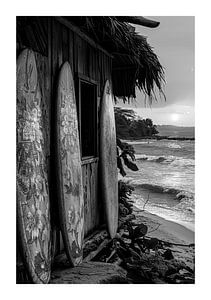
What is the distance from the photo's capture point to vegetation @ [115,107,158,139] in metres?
2.26

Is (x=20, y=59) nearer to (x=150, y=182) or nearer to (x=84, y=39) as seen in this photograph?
(x=84, y=39)

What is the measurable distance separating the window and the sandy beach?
57cm

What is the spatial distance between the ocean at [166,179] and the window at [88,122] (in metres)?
0.38

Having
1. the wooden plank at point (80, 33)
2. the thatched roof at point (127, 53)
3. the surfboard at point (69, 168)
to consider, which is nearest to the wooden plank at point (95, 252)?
the surfboard at point (69, 168)

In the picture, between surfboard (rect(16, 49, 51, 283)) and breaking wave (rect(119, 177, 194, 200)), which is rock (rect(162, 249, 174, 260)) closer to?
breaking wave (rect(119, 177, 194, 200))

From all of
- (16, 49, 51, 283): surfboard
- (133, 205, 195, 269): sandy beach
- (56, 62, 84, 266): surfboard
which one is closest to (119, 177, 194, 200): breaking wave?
(133, 205, 195, 269): sandy beach

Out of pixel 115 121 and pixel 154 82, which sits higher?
pixel 154 82

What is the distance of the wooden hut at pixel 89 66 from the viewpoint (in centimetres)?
194

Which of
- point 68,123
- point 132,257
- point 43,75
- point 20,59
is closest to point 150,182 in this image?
point 132,257

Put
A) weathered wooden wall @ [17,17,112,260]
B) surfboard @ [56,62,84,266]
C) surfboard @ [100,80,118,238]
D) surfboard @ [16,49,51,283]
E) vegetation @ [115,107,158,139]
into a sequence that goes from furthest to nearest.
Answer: surfboard @ [100,80,118,238] → vegetation @ [115,107,158,139] → surfboard @ [56,62,84,266] → weathered wooden wall @ [17,17,112,260] → surfboard @ [16,49,51,283]
